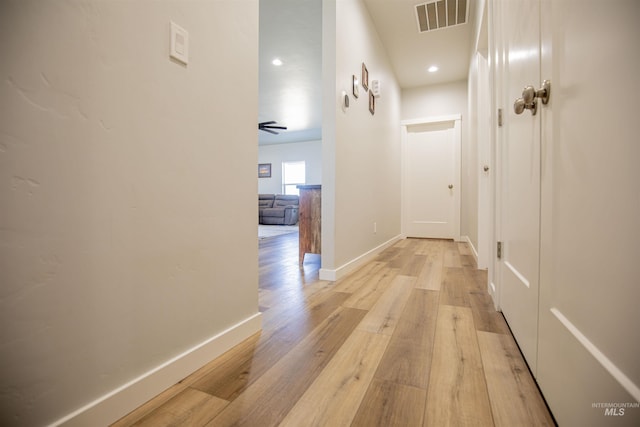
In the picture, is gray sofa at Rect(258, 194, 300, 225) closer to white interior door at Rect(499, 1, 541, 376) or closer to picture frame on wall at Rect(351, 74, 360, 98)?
picture frame on wall at Rect(351, 74, 360, 98)

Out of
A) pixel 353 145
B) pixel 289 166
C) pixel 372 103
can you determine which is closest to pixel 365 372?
pixel 353 145

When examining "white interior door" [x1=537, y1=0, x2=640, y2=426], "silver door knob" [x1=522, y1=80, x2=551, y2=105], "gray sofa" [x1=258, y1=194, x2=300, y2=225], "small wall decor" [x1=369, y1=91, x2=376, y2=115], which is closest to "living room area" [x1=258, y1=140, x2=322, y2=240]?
"gray sofa" [x1=258, y1=194, x2=300, y2=225]

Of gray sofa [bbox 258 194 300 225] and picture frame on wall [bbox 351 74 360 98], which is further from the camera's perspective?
gray sofa [bbox 258 194 300 225]

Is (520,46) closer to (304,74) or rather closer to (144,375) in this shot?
(144,375)

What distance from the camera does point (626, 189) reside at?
477 mm

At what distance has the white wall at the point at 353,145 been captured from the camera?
2154 millimetres

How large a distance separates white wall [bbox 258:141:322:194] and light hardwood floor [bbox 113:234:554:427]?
A: 735 centimetres

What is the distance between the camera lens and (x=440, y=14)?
300 cm

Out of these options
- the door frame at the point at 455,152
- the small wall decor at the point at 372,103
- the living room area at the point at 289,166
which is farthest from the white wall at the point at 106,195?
the living room area at the point at 289,166

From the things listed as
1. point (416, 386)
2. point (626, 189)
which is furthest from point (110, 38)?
point (416, 386)

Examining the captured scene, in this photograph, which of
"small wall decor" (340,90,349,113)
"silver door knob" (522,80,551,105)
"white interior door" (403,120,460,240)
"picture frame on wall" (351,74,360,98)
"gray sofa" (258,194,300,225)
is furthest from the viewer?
"gray sofa" (258,194,300,225)

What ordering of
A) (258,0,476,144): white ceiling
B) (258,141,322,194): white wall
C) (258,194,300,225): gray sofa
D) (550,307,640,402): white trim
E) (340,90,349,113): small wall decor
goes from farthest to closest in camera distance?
(258,141,322,194): white wall < (258,194,300,225): gray sofa < (258,0,476,144): white ceiling < (340,90,349,113): small wall decor < (550,307,640,402): white trim

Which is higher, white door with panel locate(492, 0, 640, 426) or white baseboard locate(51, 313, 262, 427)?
white door with panel locate(492, 0, 640, 426)

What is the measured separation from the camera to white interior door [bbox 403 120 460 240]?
4.58 meters
